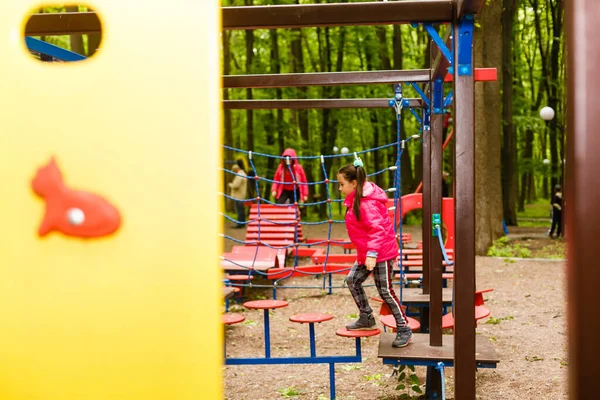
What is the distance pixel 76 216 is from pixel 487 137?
12.0m

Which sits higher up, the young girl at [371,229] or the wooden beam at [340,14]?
the wooden beam at [340,14]

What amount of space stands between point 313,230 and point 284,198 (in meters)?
4.67

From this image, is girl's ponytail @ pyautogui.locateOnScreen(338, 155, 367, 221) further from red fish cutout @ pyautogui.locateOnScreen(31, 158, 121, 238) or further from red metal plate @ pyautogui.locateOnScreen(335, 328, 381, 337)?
red fish cutout @ pyautogui.locateOnScreen(31, 158, 121, 238)

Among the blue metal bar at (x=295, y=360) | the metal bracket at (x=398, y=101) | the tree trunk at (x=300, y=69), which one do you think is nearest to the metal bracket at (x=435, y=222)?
the blue metal bar at (x=295, y=360)

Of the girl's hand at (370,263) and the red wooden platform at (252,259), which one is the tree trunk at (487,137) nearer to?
the red wooden platform at (252,259)

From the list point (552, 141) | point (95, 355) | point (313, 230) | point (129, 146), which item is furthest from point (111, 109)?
point (552, 141)

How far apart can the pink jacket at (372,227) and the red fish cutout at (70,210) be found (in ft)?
10.9

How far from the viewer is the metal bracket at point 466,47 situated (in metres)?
3.68

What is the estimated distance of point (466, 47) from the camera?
3697mm

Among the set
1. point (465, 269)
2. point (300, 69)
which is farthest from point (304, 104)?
point (300, 69)

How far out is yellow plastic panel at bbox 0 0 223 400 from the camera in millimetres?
1888

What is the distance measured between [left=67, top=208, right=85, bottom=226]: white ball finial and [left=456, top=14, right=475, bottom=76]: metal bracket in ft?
8.09

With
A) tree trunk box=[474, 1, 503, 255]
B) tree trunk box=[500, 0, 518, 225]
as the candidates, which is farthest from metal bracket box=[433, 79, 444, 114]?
tree trunk box=[500, 0, 518, 225]

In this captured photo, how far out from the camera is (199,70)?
75.5 inches
